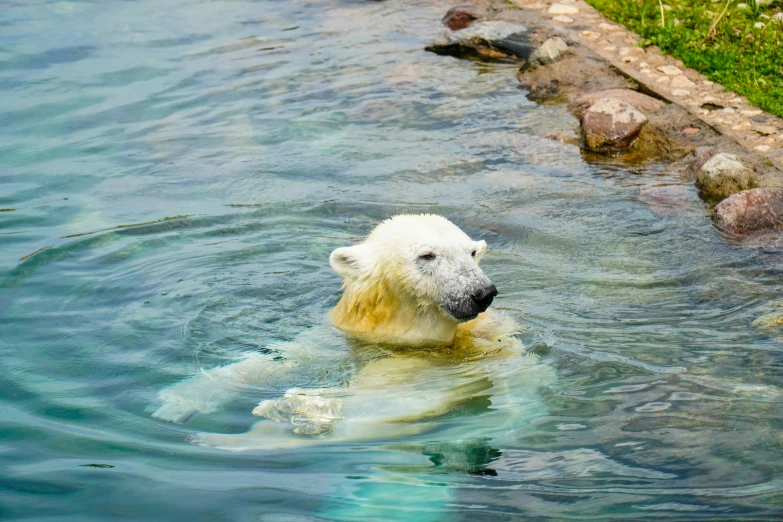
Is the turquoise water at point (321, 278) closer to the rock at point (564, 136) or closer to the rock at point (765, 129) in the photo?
the rock at point (564, 136)

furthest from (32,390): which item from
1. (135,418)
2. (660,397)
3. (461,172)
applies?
(461,172)

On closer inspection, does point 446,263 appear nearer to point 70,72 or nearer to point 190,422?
point 190,422

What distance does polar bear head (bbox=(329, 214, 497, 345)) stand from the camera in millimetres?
4988

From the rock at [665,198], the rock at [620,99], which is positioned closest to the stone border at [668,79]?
the rock at [620,99]

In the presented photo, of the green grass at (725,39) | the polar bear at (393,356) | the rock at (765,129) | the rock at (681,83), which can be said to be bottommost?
the polar bear at (393,356)

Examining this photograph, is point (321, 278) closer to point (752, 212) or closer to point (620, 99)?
point (752, 212)

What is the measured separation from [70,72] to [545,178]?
6.16 metres

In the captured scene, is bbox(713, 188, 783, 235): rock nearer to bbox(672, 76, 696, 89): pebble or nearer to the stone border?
the stone border

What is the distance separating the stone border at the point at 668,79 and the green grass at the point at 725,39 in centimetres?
9

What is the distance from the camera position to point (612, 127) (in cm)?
854

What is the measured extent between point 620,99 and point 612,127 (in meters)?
0.65

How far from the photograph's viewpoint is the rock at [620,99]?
8.90m

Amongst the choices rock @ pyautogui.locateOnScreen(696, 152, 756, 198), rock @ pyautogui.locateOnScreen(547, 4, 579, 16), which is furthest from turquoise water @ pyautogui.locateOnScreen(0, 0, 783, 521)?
rock @ pyautogui.locateOnScreen(547, 4, 579, 16)

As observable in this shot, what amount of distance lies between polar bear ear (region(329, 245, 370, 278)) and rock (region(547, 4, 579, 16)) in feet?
23.9
